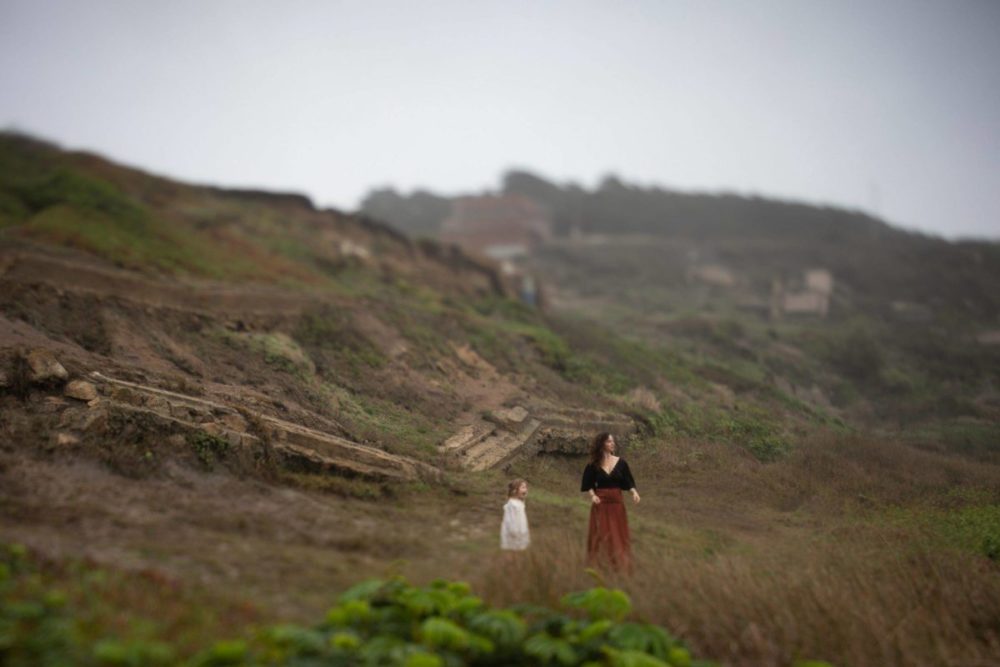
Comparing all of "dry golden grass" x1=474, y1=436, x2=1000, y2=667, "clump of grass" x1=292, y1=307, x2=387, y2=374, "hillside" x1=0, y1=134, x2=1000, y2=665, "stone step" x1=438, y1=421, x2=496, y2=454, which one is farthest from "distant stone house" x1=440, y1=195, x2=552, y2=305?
"dry golden grass" x1=474, y1=436, x2=1000, y2=667

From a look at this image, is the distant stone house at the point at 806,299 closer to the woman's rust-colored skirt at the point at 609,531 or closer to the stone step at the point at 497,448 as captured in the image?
the stone step at the point at 497,448

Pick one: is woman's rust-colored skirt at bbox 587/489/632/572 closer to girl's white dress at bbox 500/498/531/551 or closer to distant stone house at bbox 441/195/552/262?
girl's white dress at bbox 500/498/531/551

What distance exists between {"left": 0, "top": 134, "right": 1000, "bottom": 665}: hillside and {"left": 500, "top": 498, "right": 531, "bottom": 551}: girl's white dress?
40 cm

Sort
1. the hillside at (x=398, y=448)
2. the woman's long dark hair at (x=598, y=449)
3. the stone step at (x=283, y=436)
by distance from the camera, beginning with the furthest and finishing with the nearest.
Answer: the stone step at (x=283, y=436)
the woman's long dark hair at (x=598, y=449)
the hillside at (x=398, y=448)

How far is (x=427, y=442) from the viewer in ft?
34.2

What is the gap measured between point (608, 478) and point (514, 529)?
45.6 inches

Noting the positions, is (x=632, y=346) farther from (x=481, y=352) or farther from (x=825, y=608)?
(x=825, y=608)

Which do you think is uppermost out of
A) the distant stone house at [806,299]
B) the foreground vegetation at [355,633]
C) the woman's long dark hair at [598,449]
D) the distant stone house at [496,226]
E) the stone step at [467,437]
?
the distant stone house at [496,226]

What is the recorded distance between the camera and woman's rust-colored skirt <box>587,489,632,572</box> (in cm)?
659

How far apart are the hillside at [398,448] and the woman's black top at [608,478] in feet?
2.24

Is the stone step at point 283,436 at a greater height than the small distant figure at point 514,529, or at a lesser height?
greater

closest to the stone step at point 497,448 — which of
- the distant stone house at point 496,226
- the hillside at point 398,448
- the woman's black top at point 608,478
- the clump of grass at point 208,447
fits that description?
the hillside at point 398,448

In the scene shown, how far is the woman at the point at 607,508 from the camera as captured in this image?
659cm

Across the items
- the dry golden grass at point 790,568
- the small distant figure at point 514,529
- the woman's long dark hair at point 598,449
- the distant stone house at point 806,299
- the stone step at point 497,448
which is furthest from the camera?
the distant stone house at point 806,299
